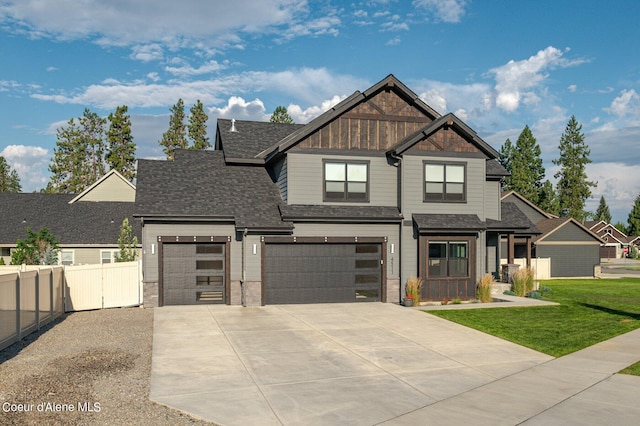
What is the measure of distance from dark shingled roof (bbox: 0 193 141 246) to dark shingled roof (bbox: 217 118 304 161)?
37.2ft

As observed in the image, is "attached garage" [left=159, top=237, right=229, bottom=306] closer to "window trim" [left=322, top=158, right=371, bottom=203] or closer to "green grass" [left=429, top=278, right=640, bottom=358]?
"window trim" [left=322, top=158, right=371, bottom=203]

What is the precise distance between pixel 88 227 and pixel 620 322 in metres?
29.2

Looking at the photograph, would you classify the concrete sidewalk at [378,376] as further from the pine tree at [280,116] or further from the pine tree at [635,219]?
the pine tree at [635,219]

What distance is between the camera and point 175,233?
807 inches

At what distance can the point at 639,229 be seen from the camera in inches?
4208

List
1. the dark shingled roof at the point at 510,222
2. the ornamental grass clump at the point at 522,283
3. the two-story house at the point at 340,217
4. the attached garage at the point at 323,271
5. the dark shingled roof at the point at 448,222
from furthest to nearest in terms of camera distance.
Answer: the dark shingled roof at the point at 510,222, the ornamental grass clump at the point at 522,283, the dark shingled roof at the point at 448,222, the attached garage at the point at 323,271, the two-story house at the point at 340,217

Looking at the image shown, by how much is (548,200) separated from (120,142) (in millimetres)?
55563

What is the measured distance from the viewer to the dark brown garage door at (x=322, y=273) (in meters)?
21.0

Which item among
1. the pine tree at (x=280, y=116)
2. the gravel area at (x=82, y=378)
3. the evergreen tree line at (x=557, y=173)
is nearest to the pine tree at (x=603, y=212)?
the evergreen tree line at (x=557, y=173)

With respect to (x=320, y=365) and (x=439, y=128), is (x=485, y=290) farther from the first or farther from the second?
(x=320, y=365)

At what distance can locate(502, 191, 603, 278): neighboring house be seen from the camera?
3797cm

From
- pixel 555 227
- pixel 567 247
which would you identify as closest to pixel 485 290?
pixel 555 227

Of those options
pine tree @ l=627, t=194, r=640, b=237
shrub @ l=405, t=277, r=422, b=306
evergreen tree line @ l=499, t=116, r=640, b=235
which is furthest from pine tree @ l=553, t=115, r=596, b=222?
shrub @ l=405, t=277, r=422, b=306

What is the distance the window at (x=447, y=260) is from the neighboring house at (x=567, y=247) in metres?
17.2
